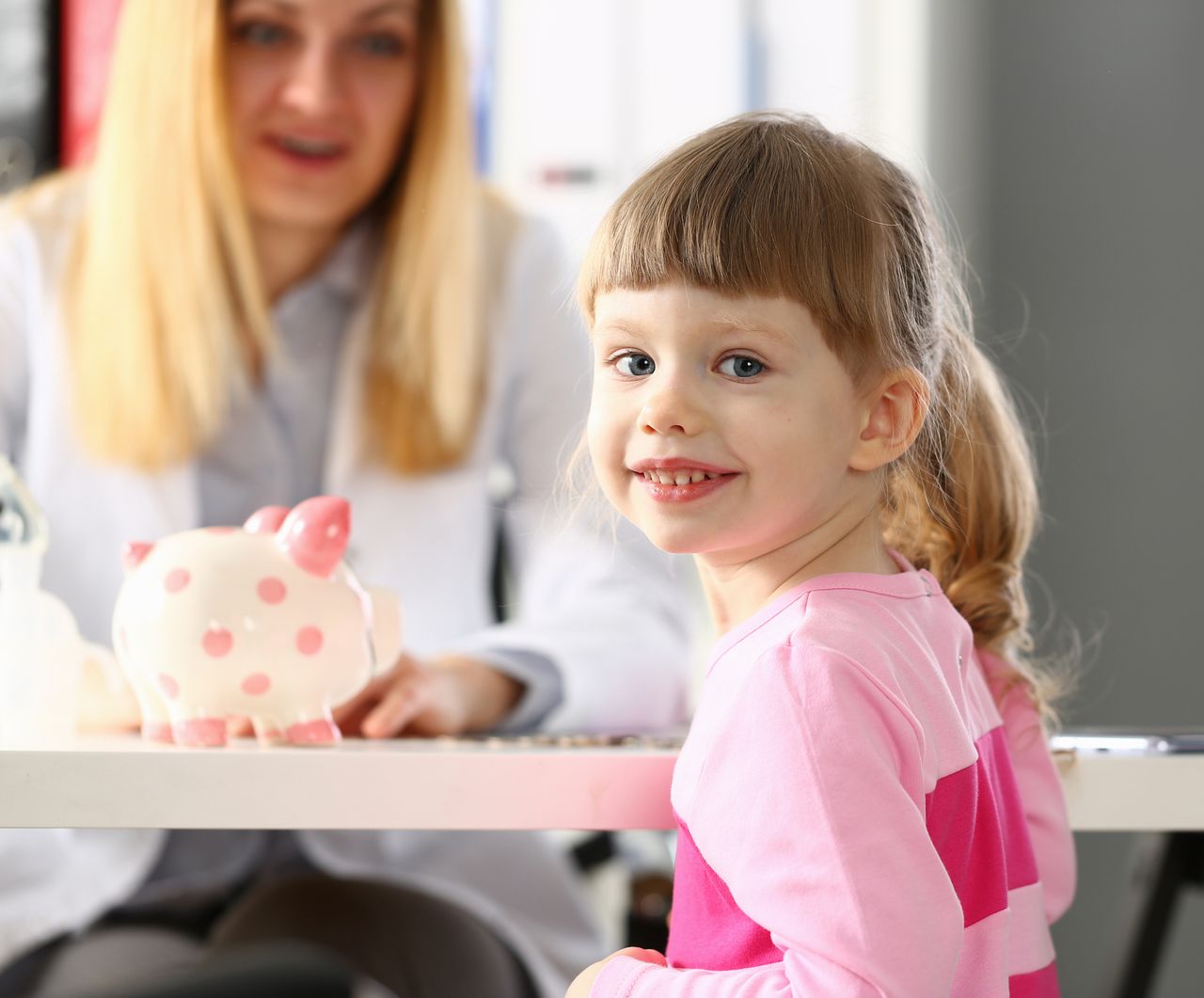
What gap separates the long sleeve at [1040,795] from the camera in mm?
626

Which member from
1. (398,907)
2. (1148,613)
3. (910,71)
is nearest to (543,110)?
(910,71)

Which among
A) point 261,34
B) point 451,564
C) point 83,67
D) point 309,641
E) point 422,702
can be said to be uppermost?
point 261,34

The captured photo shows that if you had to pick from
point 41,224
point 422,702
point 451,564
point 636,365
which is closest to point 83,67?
point 41,224

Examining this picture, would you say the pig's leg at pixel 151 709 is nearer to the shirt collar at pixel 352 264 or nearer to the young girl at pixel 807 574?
the young girl at pixel 807 574

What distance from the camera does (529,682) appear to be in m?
1.00

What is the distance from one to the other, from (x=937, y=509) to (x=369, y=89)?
0.73 m

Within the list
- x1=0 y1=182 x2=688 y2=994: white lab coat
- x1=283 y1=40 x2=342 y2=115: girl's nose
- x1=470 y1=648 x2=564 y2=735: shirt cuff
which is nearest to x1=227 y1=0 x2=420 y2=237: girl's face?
x1=283 y1=40 x2=342 y2=115: girl's nose

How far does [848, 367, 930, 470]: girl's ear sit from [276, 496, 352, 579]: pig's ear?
0.24 m

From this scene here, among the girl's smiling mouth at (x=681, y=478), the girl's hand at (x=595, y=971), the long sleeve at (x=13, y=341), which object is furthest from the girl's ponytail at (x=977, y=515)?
the long sleeve at (x=13, y=341)

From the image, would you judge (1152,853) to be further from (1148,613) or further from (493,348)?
(1148,613)

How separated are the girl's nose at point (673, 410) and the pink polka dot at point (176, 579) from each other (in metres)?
0.24

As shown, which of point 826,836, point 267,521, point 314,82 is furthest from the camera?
point 314,82

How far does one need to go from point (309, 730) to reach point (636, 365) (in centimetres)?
24

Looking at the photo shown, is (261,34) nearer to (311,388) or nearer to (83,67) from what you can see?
(311,388)
